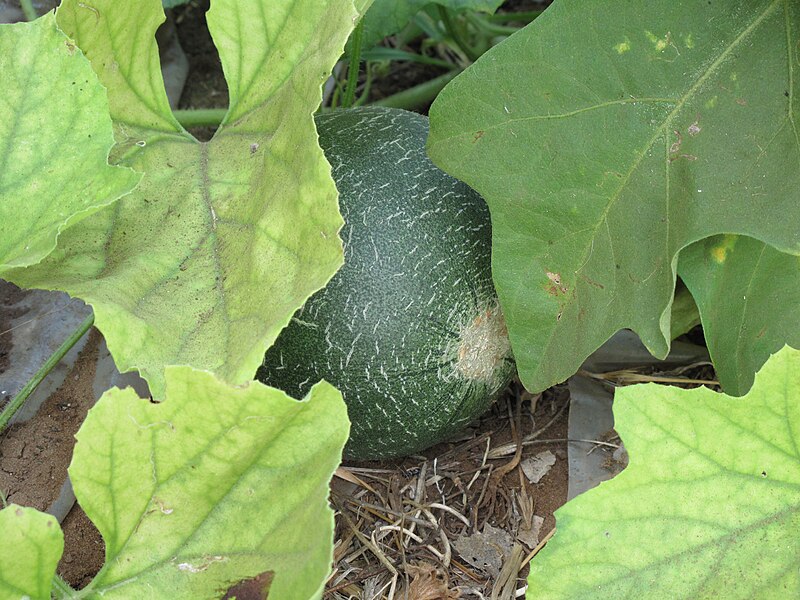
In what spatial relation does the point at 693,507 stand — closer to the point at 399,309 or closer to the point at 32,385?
the point at 399,309

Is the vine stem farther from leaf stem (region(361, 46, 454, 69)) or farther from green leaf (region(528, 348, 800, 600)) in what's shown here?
leaf stem (region(361, 46, 454, 69))

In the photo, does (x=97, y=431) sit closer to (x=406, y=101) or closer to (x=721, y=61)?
(x=721, y=61)

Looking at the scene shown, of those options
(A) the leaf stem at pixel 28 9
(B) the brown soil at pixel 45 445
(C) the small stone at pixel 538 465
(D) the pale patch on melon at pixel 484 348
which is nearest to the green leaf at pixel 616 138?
(D) the pale patch on melon at pixel 484 348

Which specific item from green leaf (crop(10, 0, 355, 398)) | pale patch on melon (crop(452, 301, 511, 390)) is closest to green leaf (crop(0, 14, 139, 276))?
green leaf (crop(10, 0, 355, 398))

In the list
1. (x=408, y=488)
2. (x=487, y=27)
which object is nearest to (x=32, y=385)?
(x=408, y=488)

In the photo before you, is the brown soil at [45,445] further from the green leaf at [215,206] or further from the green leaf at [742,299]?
the green leaf at [742,299]
